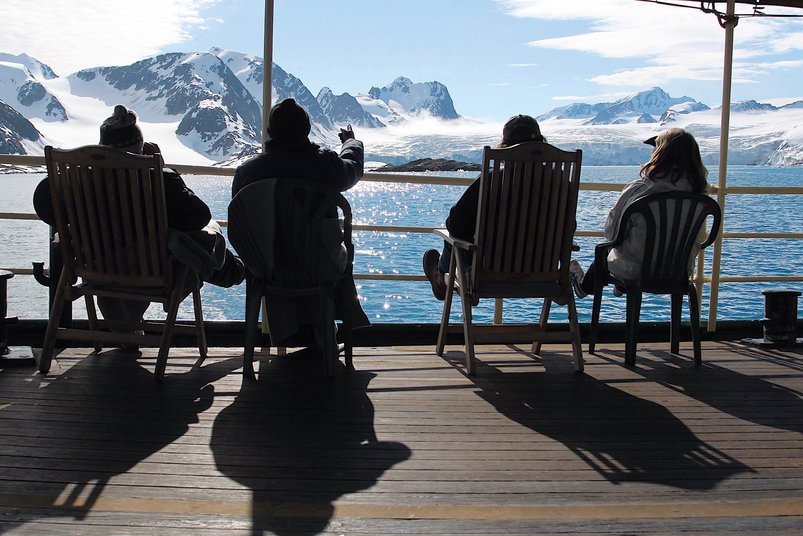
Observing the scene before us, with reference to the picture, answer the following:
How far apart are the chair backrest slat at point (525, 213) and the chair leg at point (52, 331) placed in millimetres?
1820

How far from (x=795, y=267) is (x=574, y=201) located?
29.2m

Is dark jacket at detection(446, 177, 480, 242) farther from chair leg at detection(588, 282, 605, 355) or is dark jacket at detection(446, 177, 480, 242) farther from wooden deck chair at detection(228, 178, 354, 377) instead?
chair leg at detection(588, 282, 605, 355)

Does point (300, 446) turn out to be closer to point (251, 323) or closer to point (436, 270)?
point (251, 323)

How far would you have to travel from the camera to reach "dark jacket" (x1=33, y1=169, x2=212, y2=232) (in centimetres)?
350

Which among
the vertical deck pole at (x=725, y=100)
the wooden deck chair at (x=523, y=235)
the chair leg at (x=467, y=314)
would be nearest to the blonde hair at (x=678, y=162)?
the wooden deck chair at (x=523, y=235)

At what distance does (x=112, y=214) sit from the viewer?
11.1 feet

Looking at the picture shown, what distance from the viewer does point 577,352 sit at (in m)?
3.78

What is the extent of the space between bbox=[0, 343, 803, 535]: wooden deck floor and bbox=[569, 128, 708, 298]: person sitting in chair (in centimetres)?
52

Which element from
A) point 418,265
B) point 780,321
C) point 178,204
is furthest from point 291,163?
point 418,265

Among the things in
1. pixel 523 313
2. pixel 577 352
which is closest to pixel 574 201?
pixel 577 352

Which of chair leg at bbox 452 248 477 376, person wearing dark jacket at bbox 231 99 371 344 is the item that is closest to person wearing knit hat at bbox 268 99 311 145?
person wearing dark jacket at bbox 231 99 371 344

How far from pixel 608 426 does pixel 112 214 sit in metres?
2.14

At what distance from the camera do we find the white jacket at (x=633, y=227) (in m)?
3.83

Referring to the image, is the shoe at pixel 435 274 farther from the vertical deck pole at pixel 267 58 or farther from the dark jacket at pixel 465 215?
the vertical deck pole at pixel 267 58
